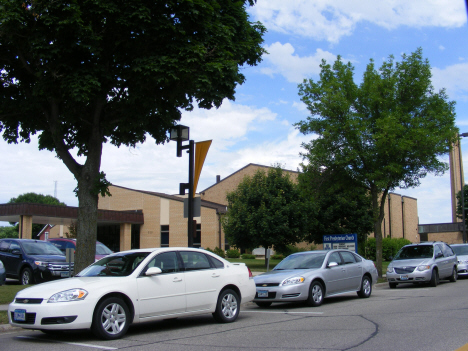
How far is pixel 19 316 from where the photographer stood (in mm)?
7660

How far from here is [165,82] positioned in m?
11.3

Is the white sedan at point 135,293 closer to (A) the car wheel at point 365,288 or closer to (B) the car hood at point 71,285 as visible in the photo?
(B) the car hood at point 71,285

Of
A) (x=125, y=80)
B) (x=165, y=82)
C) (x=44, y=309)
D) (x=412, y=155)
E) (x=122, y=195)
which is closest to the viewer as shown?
(x=44, y=309)

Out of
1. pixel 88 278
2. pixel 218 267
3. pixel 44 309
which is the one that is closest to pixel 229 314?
pixel 218 267

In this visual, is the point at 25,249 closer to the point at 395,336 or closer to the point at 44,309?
the point at 44,309

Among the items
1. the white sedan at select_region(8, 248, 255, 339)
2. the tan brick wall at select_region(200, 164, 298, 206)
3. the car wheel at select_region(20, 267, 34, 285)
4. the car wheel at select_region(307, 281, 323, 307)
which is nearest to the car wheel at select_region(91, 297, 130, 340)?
the white sedan at select_region(8, 248, 255, 339)

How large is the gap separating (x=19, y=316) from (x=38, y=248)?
10801 millimetres

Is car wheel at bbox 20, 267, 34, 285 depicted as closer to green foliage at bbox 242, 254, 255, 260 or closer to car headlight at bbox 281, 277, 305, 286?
car headlight at bbox 281, 277, 305, 286

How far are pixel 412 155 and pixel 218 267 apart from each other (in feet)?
45.8

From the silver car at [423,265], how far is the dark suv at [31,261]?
11.8 m

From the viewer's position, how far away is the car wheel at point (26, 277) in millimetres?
16639

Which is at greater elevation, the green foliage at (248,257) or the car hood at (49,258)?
the car hood at (49,258)

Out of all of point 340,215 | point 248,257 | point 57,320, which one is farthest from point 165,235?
point 57,320

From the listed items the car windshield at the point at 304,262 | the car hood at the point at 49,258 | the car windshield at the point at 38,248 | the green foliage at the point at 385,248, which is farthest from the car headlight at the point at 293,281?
the green foliage at the point at 385,248
